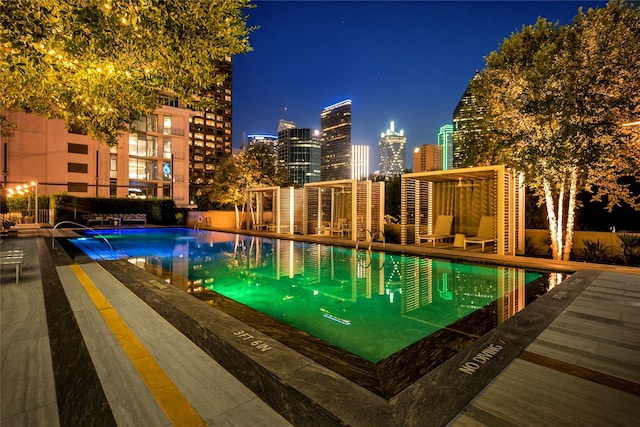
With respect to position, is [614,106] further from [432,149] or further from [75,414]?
[432,149]

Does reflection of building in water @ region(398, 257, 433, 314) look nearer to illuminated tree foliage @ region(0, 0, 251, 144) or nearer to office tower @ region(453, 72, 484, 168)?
illuminated tree foliage @ region(0, 0, 251, 144)

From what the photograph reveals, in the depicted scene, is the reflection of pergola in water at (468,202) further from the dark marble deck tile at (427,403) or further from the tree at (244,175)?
the tree at (244,175)

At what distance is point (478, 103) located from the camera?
1262cm

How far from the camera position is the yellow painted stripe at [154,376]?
198cm

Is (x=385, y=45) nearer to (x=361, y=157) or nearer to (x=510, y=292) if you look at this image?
(x=510, y=292)

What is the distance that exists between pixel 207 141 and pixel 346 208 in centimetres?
8747

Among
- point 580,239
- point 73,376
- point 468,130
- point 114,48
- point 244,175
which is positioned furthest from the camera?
point 244,175

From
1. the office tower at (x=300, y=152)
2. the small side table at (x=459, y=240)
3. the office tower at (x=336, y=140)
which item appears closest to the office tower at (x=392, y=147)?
the office tower at (x=336, y=140)

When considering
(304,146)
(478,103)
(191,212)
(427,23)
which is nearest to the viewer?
(478,103)

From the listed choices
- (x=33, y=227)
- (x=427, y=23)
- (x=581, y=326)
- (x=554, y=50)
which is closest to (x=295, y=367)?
(x=581, y=326)

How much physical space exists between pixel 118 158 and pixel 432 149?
128ft

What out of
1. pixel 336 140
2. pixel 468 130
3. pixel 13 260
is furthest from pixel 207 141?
pixel 13 260

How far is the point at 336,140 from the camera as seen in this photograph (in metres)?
175

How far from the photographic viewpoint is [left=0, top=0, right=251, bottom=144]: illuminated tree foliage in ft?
14.2
